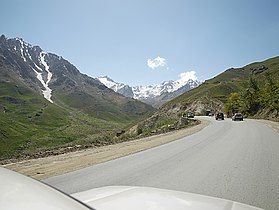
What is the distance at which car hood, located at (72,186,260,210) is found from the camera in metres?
3.14

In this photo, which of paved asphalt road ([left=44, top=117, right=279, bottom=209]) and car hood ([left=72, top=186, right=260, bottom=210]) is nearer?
car hood ([left=72, top=186, right=260, bottom=210])

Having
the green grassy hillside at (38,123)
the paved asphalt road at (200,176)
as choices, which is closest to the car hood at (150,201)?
the paved asphalt road at (200,176)

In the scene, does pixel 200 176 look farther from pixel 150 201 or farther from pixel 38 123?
pixel 38 123

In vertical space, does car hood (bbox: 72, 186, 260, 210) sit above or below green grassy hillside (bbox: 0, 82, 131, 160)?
below

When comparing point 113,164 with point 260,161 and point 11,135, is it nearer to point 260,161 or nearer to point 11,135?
point 260,161

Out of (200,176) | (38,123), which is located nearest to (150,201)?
(200,176)

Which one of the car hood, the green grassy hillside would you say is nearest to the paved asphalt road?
the car hood

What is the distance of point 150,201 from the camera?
10.9ft

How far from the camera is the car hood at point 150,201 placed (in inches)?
124

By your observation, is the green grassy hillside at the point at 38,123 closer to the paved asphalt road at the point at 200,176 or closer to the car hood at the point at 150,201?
the paved asphalt road at the point at 200,176

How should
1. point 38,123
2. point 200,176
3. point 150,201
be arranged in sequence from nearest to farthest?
point 150,201, point 200,176, point 38,123

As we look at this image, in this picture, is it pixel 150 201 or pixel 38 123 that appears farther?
pixel 38 123

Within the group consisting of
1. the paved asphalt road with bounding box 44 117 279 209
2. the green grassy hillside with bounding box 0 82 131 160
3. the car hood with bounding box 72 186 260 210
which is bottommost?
the paved asphalt road with bounding box 44 117 279 209

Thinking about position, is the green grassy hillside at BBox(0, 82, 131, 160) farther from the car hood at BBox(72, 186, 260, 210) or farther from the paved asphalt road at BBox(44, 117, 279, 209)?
the car hood at BBox(72, 186, 260, 210)
